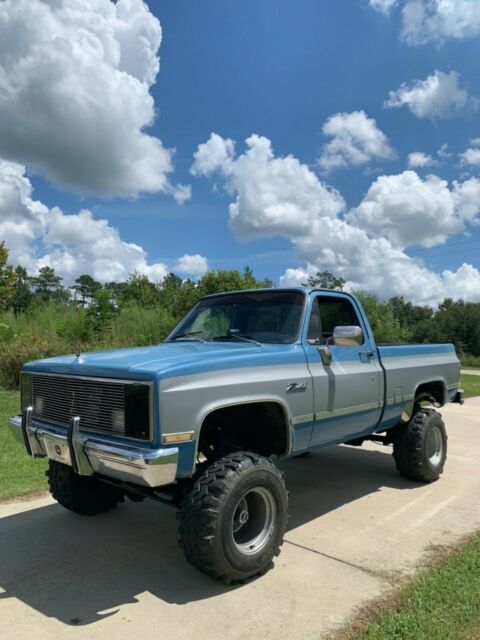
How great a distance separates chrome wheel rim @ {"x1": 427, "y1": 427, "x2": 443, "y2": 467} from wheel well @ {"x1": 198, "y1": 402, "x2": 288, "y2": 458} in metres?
2.57

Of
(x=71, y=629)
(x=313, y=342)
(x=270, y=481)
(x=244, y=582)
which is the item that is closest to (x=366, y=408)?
(x=313, y=342)

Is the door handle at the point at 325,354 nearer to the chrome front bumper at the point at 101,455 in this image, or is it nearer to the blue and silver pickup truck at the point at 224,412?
the blue and silver pickup truck at the point at 224,412

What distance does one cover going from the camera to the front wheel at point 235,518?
132 inches

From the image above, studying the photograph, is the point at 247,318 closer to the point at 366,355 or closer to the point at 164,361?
the point at 366,355

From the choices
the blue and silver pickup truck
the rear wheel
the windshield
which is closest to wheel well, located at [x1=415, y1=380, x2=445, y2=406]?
the blue and silver pickup truck

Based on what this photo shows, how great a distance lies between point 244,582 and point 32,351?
10550 millimetres

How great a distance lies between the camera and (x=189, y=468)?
3367 mm

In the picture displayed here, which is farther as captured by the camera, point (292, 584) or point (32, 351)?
point (32, 351)

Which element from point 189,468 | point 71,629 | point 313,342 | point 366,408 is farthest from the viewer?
point 366,408

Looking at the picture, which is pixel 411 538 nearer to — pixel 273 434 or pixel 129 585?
pixel 273 434

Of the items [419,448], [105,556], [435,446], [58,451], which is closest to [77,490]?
[105,556]

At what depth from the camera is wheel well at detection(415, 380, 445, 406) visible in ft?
20.4

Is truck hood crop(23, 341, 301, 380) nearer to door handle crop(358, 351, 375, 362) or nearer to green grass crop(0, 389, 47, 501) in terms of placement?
door handle crop(358, 351, 375, 362)

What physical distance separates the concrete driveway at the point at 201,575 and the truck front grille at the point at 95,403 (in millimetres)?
1076
